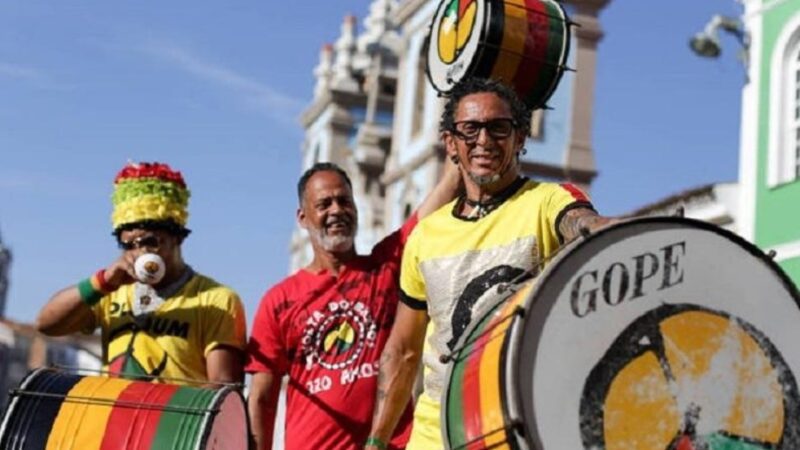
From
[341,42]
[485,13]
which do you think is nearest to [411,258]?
[485,13]

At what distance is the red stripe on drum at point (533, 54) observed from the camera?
4.70m

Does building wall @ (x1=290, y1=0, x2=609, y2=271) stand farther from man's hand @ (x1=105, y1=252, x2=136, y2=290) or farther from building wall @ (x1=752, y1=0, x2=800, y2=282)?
man's hand @ (x1=105, y1=252, x2=136, y2=290)

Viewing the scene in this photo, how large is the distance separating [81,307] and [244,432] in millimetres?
968

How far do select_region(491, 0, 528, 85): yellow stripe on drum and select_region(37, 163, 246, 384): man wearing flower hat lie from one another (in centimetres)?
149

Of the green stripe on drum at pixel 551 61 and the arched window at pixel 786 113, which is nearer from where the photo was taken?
the green stripe on drum at pixel 551 61

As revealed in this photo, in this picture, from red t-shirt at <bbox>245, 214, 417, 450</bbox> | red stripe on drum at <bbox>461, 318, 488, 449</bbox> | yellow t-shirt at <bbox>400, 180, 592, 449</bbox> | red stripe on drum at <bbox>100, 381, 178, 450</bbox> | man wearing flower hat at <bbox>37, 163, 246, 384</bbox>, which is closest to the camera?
red stripe on drum at <bbox>461, 318, 488, 449</bbox>

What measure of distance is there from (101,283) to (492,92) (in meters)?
1.98

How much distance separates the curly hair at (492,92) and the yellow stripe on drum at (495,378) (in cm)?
89

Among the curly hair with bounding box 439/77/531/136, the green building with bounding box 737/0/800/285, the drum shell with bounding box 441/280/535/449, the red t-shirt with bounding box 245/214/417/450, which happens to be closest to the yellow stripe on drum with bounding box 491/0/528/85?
the curly hair with bounding box 439/77/531/136

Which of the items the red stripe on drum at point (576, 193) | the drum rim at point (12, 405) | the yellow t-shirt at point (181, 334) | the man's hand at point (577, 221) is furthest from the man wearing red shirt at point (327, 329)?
the man's hand at point (577, 221)

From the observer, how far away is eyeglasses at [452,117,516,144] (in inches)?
157

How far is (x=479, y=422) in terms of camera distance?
3213 mm

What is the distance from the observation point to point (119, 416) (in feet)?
16.0

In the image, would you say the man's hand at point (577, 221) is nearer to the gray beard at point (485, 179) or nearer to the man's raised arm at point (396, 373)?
the gray beard at point (485, 179)
